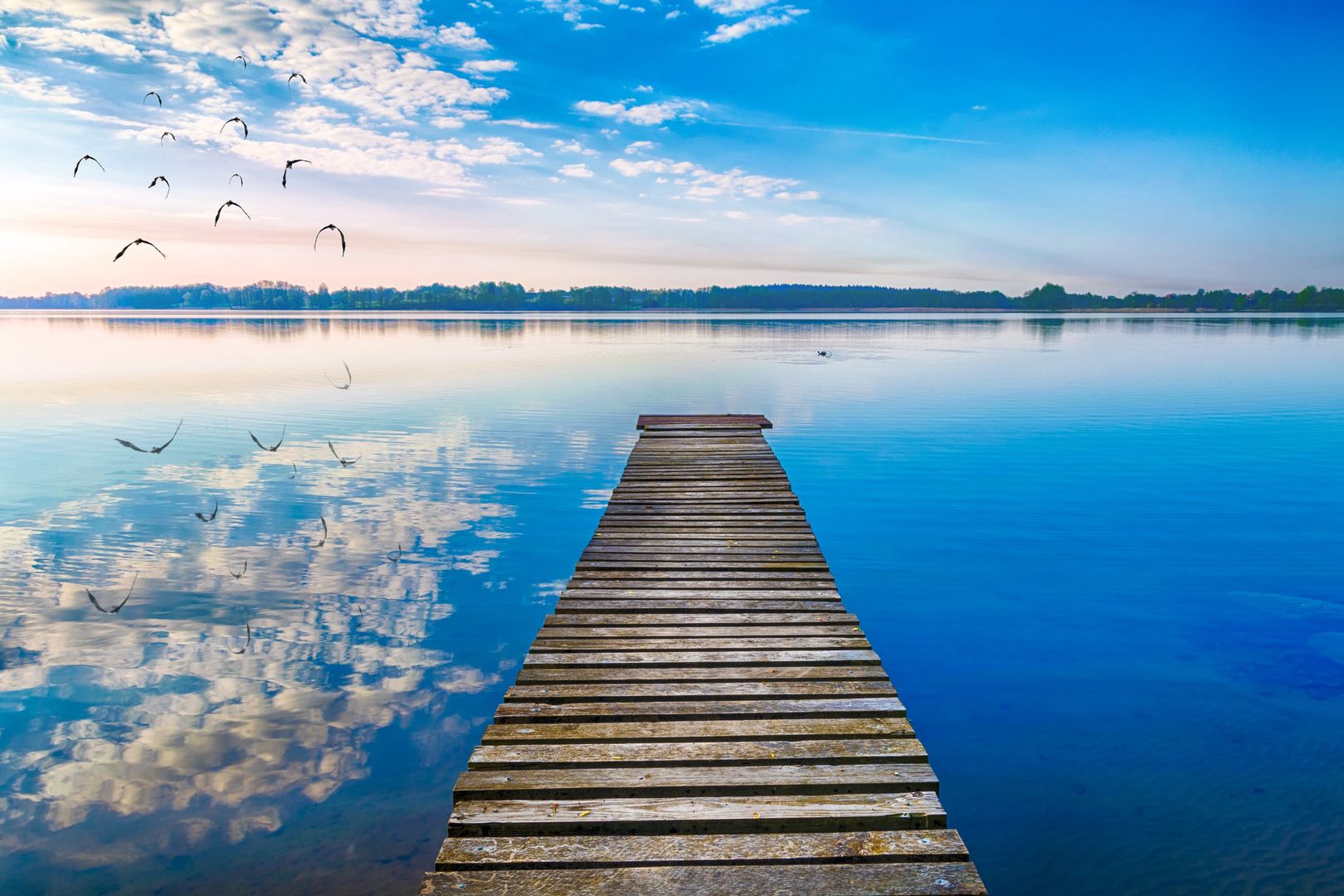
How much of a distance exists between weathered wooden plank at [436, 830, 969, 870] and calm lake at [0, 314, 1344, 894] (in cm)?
200

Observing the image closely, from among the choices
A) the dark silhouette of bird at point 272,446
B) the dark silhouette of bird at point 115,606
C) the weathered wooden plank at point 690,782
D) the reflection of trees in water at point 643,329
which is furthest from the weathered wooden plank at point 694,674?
the reflection of trees in water at point 643,329

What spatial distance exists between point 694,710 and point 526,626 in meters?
5.27

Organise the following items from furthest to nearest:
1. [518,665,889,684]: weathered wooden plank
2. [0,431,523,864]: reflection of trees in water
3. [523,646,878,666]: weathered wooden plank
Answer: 1. [0,431,523,864]: reflection of trees in water
2. [523,646,878,666]: weathered wooden plank
3. [518,665,889,684]: weathered wooden plank

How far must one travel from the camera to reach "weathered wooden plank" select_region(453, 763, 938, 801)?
14.6 feet

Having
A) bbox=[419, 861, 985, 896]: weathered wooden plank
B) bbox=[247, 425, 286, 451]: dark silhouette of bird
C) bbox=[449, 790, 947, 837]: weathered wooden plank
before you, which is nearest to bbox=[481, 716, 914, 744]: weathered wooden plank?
bbox=[449, 790, 947, 837]: weathered wooden plank

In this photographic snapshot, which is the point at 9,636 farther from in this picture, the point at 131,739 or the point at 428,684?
the point at 428,684

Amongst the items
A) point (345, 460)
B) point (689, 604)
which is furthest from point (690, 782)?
point (345, 460)

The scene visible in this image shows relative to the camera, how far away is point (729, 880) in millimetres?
3787

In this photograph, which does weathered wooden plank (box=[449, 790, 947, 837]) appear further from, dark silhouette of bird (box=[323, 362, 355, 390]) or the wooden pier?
dark silhouette of bird (box=[323, 362, 355, 390])

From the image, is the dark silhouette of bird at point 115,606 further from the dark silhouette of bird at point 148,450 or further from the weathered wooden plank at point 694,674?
the dark silhouette of bird at point 148,450

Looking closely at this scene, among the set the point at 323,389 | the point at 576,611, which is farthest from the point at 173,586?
the point at 323,389

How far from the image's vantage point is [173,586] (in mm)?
11117

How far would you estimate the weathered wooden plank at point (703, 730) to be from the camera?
502cm

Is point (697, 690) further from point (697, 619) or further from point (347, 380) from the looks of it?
point (347, 380)
